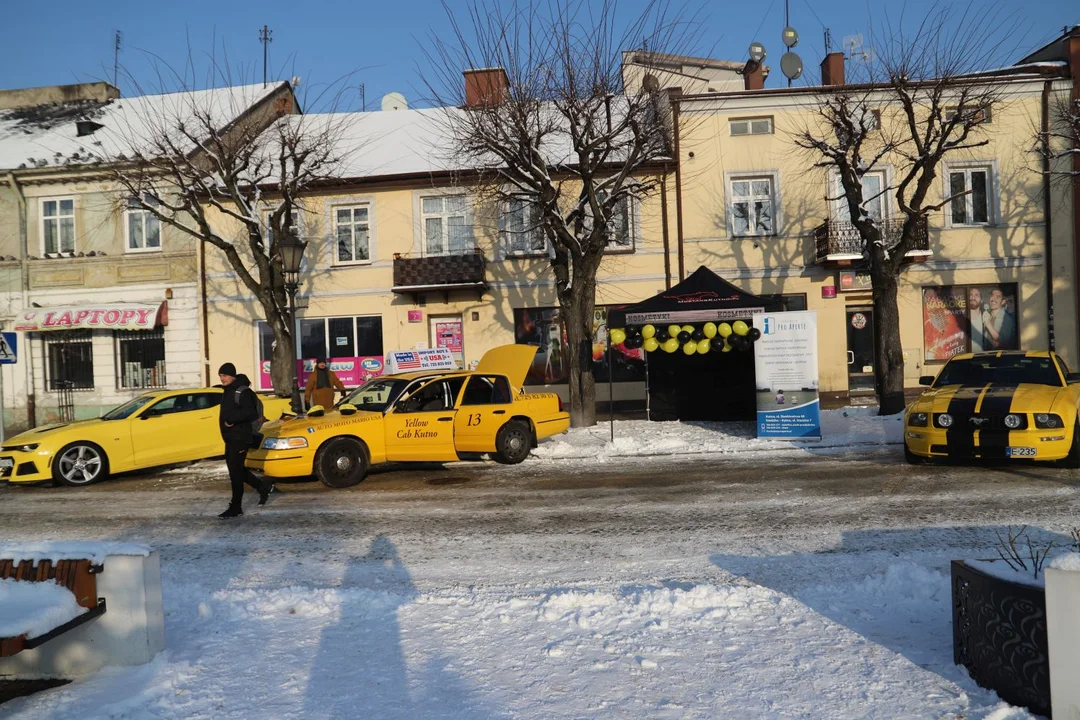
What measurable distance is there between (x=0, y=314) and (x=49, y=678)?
2377cm

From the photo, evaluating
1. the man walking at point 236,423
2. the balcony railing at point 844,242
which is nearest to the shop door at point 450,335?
the balcony railing at point 844,242

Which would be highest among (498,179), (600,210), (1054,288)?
(498,179)

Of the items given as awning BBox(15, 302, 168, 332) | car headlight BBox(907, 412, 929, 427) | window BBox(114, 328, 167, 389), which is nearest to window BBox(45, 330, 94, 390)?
awning BBox(15, 302, 168, 332)

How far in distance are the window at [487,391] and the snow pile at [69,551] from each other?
789cm

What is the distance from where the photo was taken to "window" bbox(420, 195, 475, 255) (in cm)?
2344

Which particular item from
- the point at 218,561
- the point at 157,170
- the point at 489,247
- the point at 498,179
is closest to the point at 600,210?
the point at 498,179

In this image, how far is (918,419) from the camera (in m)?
11.2

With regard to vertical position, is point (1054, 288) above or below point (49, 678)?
above

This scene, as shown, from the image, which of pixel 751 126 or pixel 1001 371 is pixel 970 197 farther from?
pixel 1001 371

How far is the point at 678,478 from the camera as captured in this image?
11.5 meters

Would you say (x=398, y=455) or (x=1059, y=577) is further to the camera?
(x=398, y=455)

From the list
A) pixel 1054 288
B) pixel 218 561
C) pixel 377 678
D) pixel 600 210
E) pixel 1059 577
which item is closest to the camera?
pixel 1059 577

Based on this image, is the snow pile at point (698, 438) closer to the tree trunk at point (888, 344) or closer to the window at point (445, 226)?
the tree trunk at point (888, 344)

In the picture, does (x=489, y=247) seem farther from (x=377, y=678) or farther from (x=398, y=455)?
(x=377, y=678)
